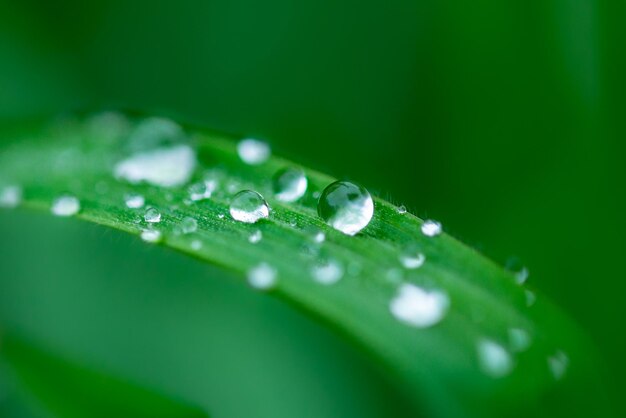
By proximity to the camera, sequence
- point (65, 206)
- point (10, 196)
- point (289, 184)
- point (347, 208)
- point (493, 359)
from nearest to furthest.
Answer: point (493, 359)
point (347, 208)
point (289, 184)
point (65, 206)
point (10, 196)

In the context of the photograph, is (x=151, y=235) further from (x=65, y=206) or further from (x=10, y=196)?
(x=10, y=196)

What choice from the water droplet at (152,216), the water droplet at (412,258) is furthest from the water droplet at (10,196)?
the water droplet at (412,258)

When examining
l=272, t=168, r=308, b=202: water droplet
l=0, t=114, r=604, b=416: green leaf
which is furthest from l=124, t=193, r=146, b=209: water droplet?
l=272, t=168, r=308, b=202: water droplet

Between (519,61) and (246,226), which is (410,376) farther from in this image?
(519,61)

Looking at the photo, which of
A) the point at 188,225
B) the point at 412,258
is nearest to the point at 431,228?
the point at 412,258

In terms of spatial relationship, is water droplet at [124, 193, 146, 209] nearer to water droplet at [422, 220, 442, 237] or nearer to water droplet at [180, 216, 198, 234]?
water droplet at [180, 216, 198, 234]

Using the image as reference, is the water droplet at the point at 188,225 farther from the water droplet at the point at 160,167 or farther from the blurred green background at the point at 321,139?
the blurred green background at the point at 321,139
